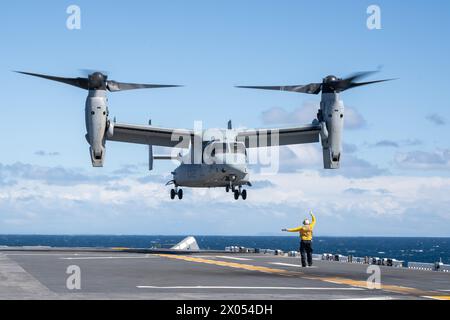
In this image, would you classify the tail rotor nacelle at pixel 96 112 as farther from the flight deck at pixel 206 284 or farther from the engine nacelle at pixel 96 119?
the flight deck at pixel 206 284

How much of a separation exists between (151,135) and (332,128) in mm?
12385

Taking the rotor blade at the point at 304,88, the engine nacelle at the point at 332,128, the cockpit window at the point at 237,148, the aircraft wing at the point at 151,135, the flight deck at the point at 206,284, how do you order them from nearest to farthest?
the flight deck at the point at 206,284 < the engine nacelle at the point at 332,128 < the cockpit window at the point at 237,148 < the rotor blade at the point at 304,88 < the aircraft wing at the point at 151,135

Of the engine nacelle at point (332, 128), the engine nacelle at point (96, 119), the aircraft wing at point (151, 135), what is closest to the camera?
the engine nacelle at point (96, 119)

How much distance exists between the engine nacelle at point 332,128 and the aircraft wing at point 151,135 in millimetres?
8965

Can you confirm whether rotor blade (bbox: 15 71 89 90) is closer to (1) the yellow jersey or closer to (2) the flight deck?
(2) the flight deck

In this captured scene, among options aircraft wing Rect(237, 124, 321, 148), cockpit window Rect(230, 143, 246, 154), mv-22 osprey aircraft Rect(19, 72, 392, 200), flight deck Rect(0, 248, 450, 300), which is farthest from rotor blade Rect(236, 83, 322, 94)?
flight deck Rect(0, 248, 450, 300)

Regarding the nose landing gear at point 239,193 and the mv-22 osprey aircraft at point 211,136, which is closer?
the mv-22 osprey aircraft at point 211,136

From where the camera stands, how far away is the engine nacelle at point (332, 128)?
41.3 meters

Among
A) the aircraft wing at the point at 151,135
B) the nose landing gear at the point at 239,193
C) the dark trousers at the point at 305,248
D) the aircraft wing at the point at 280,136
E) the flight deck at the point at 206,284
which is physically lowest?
the flight deck at the point at 206,284

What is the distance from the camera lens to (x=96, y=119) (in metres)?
39.3

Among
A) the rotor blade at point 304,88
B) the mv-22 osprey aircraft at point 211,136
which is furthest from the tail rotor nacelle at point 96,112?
the rotor blade at point 304,88
